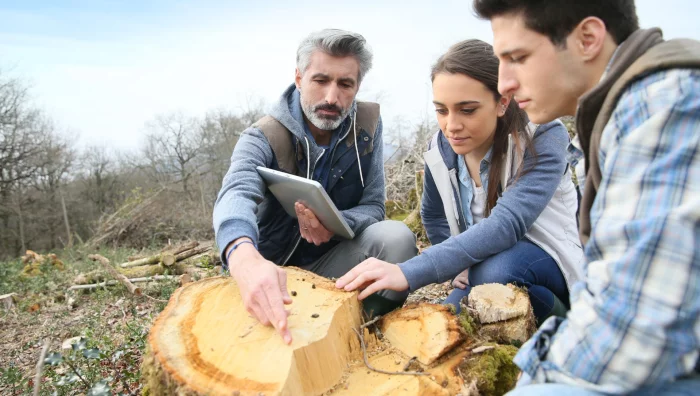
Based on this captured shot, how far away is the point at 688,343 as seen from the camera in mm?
889

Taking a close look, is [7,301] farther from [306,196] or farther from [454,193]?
[454,193]

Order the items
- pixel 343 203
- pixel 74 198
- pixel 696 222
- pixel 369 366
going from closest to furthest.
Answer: pixel 696 222 < pixel 369 366 < pixel 343 203 < pixel 74 198

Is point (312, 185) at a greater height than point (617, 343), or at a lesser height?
greater

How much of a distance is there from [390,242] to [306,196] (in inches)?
23.7

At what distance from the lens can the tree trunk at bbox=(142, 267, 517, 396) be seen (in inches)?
56.7

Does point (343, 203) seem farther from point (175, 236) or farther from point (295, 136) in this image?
point (175, 236)

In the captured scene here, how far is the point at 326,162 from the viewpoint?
2889 mm

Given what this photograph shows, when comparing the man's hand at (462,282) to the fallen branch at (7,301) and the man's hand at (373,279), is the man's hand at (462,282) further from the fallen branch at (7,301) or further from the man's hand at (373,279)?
the fallen branch at (7,301)

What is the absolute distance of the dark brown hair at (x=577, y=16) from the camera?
118 centimetres

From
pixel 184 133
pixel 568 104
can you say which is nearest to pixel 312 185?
pixel 568 104

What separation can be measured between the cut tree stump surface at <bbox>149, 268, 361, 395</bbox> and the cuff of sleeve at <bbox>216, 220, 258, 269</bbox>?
19cm

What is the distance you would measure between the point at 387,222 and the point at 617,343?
6.16 ft

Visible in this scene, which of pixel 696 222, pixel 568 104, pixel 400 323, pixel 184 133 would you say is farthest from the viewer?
pixel 184 133

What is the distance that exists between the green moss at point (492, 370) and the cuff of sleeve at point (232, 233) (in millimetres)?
1012
